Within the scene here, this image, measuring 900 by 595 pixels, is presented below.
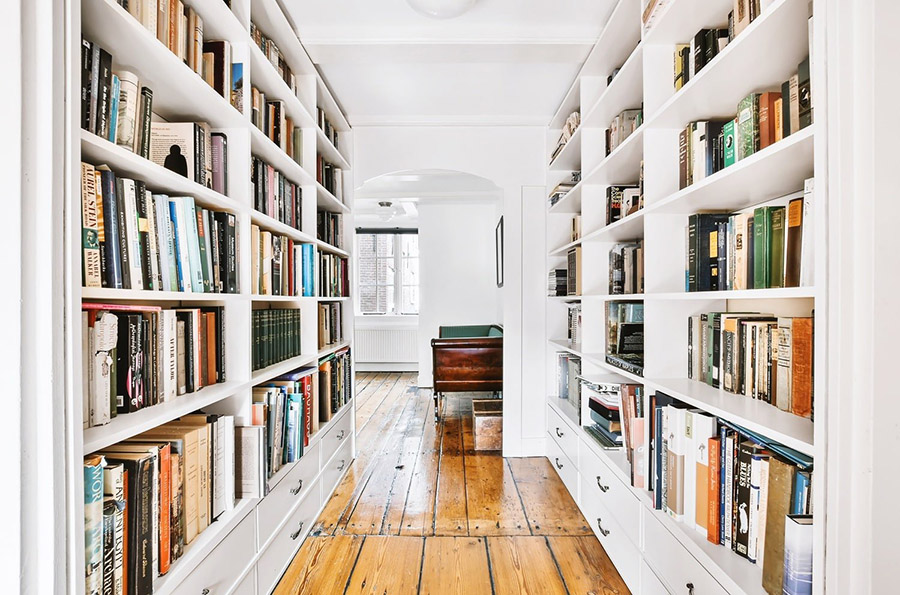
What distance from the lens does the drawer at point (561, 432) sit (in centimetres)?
262

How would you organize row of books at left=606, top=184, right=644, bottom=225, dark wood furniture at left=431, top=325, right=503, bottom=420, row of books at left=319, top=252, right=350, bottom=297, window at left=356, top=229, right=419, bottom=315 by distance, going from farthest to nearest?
window at left=356, top=229, right=419, bottom=315 → dark wood furniture at left=431, top=325, right=503, bottom=420 → row of books at left=319, top=252, right=350, bottom=297 → row of books at left=606, top=184, right=644, bottom=225

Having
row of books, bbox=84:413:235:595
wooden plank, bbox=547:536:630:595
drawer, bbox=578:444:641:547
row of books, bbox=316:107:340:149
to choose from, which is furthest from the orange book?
row of books, bbox=316:107:340:149

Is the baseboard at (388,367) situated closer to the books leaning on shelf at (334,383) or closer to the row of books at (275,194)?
the books leaning on shelf at (334,383)

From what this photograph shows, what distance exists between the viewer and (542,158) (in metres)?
3.43

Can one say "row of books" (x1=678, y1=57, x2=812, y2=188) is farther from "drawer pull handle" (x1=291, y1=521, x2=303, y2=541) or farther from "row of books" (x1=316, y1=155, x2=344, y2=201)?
"drawer pull handle" (x1=291, y1=521, x2=303, y2=541)

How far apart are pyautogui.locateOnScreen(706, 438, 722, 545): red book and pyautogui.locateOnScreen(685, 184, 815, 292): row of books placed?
47 cm

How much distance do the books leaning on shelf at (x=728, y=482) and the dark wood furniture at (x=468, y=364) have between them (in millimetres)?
2871

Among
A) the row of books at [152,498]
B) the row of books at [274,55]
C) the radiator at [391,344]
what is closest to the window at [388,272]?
the radiator at [391,344]

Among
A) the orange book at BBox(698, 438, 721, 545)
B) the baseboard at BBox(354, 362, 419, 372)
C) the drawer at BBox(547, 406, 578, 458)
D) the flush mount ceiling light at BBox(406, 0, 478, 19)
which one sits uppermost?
the flush mount ceiling light at BBox(406, 0, 478, 19)

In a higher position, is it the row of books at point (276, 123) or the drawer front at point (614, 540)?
the row of books at point (276, 123)

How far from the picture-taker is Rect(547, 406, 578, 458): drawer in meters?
2.62

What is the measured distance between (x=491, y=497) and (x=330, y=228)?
1.95 meters

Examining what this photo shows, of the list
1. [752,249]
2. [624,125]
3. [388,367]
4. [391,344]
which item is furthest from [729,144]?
[388,367]

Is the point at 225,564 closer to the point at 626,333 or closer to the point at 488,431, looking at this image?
the point at 626,333
